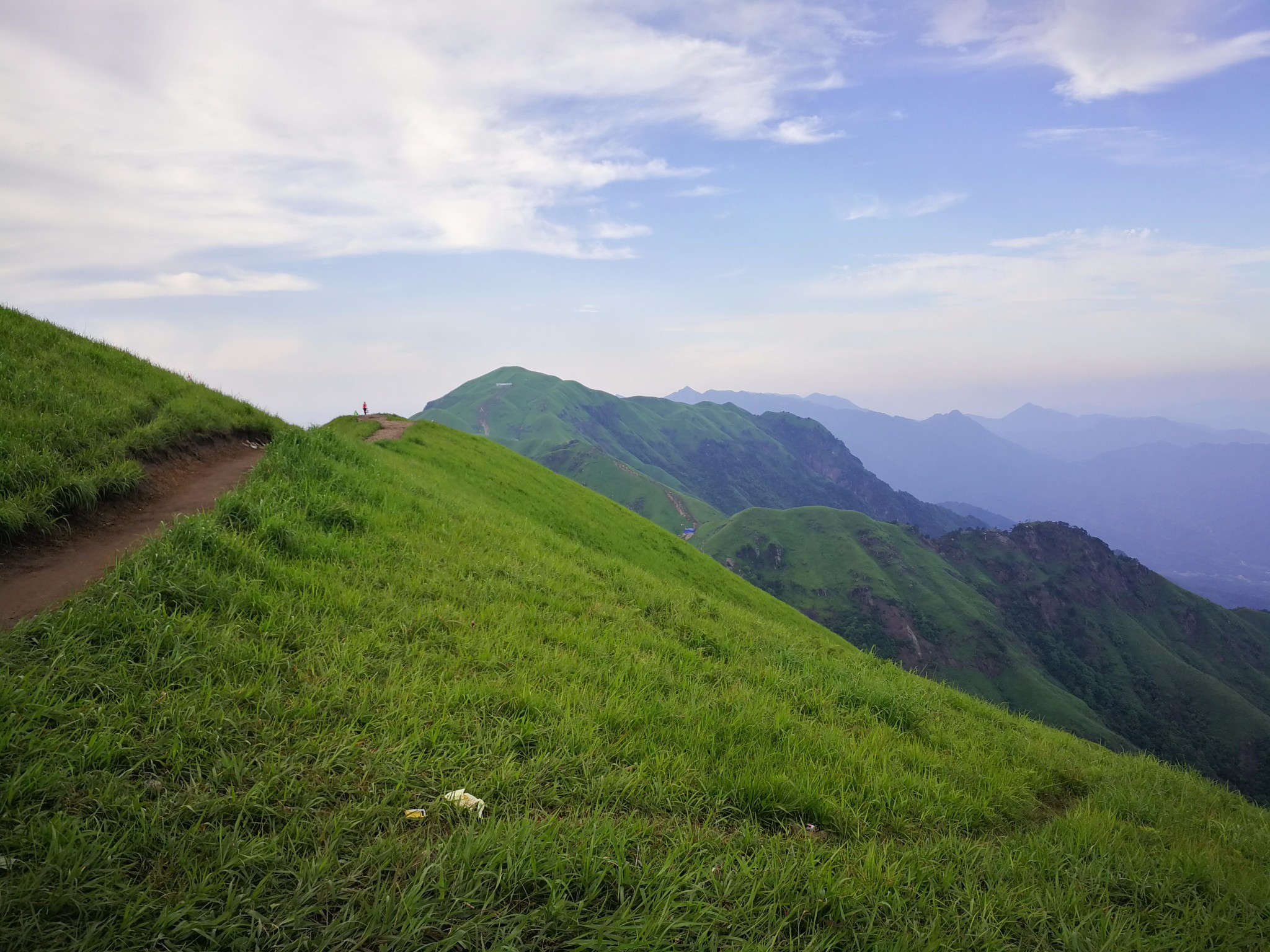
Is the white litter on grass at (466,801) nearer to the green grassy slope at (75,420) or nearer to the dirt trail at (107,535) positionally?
the dirt trail at (107,535)

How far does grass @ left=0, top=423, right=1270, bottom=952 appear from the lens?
3.52 metres

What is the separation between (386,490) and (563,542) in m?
4.97

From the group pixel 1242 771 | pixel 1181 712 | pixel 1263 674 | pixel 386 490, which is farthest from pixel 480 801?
pixel 1263 674

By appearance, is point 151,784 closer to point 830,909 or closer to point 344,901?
point 344,901

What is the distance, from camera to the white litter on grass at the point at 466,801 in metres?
4.50

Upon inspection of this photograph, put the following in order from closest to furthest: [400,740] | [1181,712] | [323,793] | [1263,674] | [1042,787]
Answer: [323,793] → [400,740] → [1042,787] → [1181,712] → [1263,674]

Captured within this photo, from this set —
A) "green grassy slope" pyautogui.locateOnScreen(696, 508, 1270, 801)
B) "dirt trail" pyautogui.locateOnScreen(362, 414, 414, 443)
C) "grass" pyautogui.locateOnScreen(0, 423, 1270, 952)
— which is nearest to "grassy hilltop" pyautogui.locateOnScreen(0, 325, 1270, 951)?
"grass" pyautogui.locateOnScreen(0, 423, 1270, 952)

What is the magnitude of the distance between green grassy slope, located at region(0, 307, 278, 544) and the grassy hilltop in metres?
2.13

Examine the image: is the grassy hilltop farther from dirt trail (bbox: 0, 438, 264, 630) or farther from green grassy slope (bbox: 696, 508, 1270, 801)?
green grassy slope (bbox: 696, 508, 1270, 801)

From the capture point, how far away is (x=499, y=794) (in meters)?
4.77

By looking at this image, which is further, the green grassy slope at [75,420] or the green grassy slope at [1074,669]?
the green grassy slope at [1074,669]

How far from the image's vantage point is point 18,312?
45.0 ft

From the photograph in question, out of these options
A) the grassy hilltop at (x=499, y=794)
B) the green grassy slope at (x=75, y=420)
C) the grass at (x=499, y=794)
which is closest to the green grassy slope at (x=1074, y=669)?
the grassy hilltop at (x=499, y=794)

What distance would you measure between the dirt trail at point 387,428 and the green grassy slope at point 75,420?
12.7m
